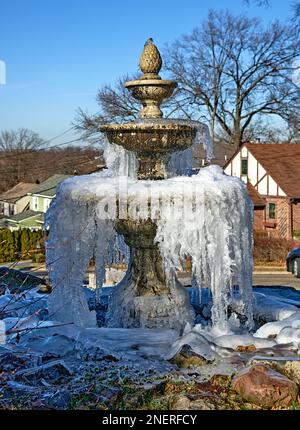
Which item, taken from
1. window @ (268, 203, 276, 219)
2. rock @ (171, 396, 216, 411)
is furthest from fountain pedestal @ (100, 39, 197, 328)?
window @ (268, 203, 276, 219)

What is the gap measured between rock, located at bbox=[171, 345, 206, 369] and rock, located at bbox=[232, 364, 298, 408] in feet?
3.05

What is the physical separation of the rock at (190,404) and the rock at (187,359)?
112cm

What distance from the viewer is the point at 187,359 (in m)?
6.65

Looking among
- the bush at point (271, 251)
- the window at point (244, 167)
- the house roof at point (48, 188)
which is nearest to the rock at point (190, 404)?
the bush at point (271, 251)

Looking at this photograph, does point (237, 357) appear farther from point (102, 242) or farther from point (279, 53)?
point (279, 53)

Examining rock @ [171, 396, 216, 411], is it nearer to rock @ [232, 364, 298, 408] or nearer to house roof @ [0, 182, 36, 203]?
rock @ [232, 364, 298, 408]

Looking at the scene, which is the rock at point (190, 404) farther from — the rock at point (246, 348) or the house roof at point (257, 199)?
the house roof at point (257, 199)

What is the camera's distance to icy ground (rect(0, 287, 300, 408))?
5910 millimetres

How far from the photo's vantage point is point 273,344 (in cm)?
721

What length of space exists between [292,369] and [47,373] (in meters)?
2.67
